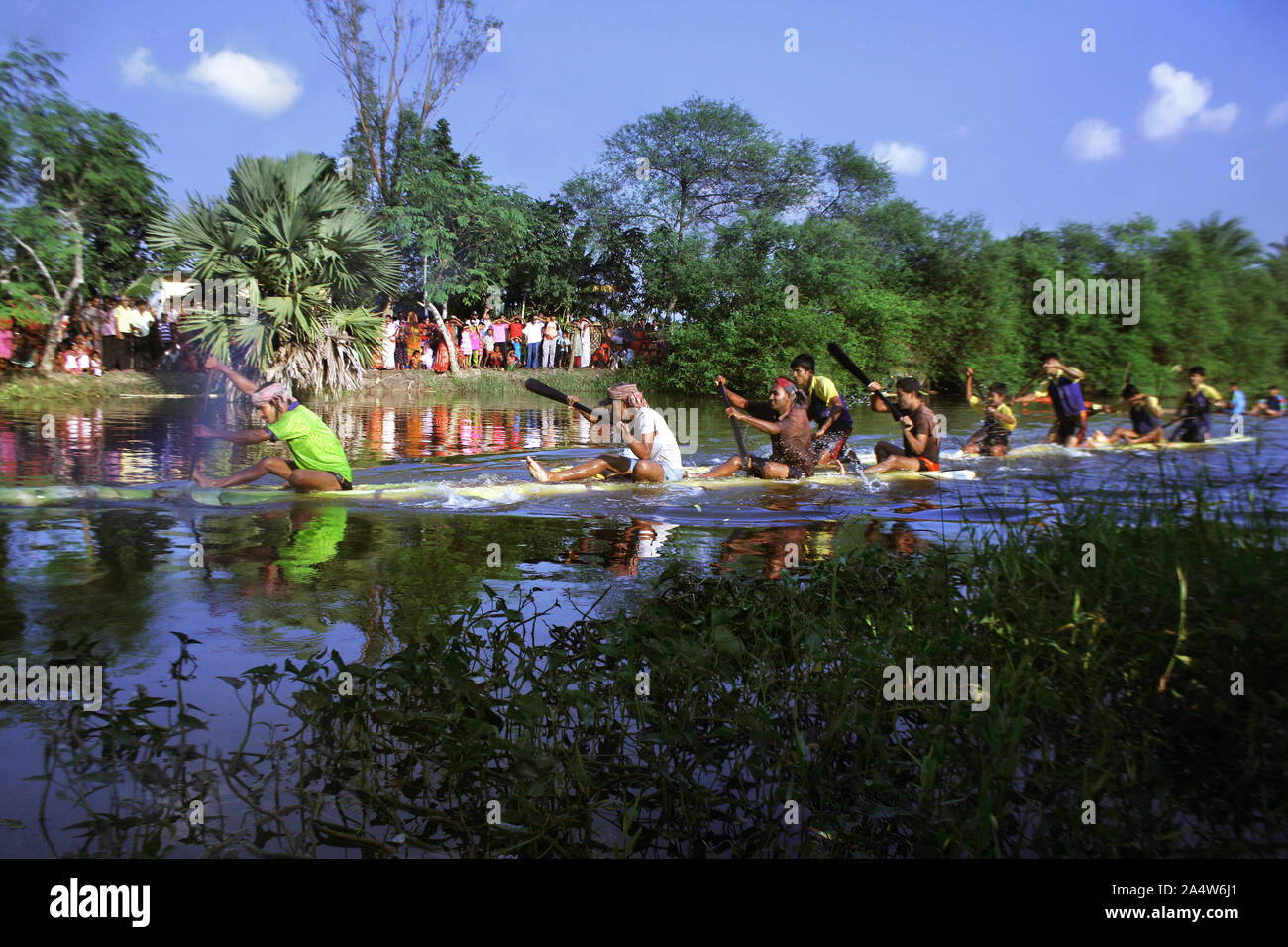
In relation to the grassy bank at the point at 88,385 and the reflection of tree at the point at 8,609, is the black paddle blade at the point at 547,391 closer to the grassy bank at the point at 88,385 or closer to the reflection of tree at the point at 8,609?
the reflection of tree at the point at 8,609

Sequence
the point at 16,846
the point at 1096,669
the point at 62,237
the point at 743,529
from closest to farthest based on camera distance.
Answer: the point at 16,846 < the point at 1096,669 < the point at 743,529 < the point at 62,237

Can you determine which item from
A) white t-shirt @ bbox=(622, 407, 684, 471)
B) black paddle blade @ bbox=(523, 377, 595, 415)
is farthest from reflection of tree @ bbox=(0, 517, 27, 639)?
white t-shirt @ bbox=(622, 407, 684, 471)

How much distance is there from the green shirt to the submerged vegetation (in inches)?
224

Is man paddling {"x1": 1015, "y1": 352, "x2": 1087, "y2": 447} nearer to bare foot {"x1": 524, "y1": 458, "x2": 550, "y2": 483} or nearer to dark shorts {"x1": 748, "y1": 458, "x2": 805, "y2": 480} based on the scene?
dark shorts {"x1": 748, "y1": 458, "x2": 805, "y2": 480}

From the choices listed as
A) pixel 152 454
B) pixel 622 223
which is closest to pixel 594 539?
pixel 152 454

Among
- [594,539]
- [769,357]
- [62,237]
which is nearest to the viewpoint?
[594,539]

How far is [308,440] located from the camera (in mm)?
10531

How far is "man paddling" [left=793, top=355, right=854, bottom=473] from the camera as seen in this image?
1316 cm

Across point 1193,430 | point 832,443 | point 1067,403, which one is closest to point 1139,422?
point 1193,430

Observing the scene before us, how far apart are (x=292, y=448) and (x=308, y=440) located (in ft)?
0.79

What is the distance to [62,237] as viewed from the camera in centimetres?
2092

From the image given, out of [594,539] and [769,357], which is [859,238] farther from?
[594,539]

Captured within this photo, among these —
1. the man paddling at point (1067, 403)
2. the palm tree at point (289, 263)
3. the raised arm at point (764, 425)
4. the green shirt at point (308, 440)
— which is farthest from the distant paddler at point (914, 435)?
the palm tree at point (289, 263)

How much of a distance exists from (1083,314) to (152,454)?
114 feet
